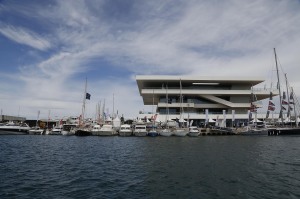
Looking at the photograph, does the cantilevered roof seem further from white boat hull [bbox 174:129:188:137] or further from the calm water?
the calm water

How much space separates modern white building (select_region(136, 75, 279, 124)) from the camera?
90312 millimetres

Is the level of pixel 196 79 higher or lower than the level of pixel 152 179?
higher

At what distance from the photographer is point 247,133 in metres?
72.6

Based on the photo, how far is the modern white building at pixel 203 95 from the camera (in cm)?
9031

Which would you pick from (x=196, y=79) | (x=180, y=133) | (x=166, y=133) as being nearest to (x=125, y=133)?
(x=166, y=133)

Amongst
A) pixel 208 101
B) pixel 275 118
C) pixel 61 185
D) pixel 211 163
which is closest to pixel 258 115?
pixel 275 118

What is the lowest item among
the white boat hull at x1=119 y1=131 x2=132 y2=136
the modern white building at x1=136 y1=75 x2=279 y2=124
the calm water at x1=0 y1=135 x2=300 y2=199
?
the calm water at x1=0 y1=135 x2=300 y2=199

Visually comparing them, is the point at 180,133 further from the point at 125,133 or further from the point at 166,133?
the point at 125,133

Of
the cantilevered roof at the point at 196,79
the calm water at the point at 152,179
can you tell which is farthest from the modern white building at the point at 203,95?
the calm water at the point at 152,179

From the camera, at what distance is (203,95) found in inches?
3647

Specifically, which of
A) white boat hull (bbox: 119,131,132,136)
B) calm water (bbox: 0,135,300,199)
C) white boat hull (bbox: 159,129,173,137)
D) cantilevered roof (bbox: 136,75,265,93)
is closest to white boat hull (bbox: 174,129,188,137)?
white boat hull (bbox: 159,129,173,137)

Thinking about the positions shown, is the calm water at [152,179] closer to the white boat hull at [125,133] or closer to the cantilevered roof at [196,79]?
the white boat hull at [125,133]

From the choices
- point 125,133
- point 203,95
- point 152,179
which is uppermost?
point 203,95

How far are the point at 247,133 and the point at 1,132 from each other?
71343 mm
